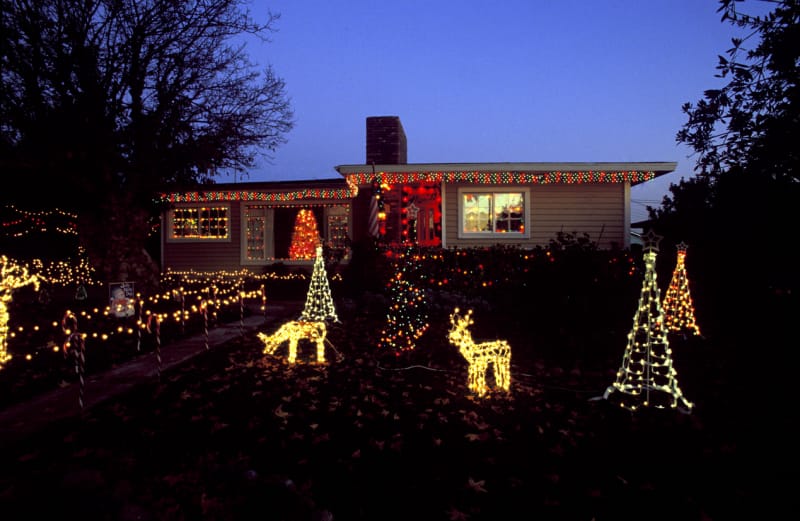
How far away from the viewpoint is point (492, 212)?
14.6 meters

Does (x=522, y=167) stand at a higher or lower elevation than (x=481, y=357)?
higher

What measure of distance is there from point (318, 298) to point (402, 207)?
205 inches

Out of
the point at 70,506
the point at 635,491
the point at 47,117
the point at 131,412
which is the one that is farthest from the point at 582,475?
the point at 47,117

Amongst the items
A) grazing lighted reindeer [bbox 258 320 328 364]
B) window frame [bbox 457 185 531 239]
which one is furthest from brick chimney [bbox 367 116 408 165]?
grazing lighted reindeer [bbox 258 320 328 364]

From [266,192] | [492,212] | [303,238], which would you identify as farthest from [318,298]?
[266,192]

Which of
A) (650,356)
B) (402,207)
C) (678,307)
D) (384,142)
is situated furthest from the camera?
(384,142)

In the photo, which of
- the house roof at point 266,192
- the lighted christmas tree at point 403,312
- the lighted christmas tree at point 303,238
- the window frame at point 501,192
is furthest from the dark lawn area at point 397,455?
the lighted christmas tree at point 303,238

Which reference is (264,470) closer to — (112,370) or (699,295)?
(112,370)

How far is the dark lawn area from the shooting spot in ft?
10.0

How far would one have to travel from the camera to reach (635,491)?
3.42 meters

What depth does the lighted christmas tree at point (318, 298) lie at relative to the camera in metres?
10.6

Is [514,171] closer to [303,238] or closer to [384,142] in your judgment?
[384,142]

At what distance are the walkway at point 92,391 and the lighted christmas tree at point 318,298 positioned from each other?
6.10ft

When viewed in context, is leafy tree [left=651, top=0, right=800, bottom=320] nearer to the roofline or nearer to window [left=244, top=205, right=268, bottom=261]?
the roofline
